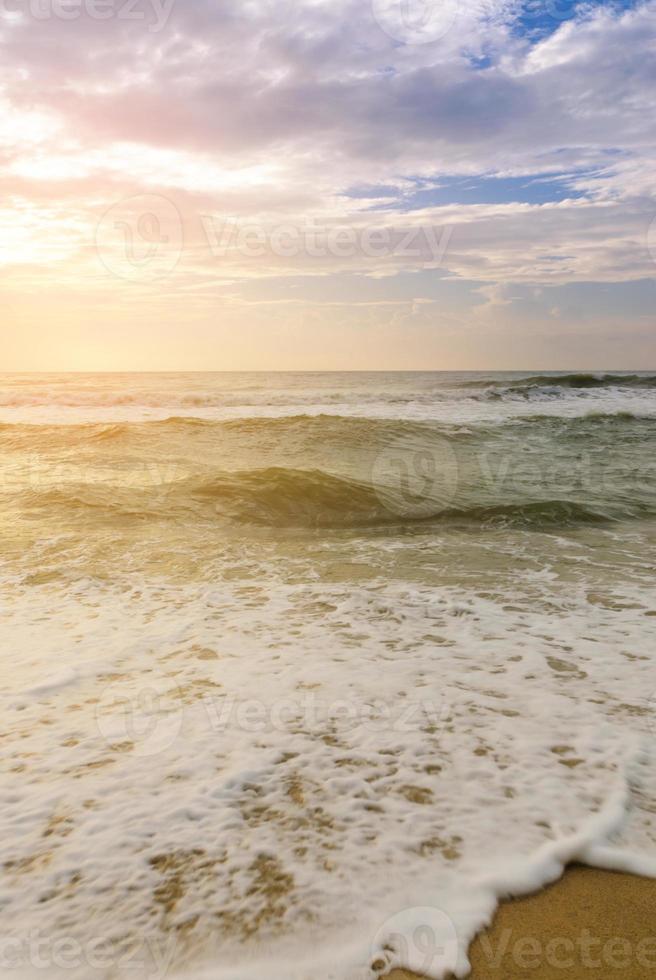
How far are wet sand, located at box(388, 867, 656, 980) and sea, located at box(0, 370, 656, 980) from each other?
0.20 feet

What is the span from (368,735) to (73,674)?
1.93 meters

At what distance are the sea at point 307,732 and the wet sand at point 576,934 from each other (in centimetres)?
6

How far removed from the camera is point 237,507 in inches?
381

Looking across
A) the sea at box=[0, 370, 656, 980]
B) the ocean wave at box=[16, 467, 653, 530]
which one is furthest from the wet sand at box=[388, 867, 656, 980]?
the ocean wave at box=[16, 467, 653, 530]

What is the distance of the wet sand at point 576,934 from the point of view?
6.93ft

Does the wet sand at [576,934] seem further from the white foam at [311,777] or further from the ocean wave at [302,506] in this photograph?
the ocean wave at [302,506]

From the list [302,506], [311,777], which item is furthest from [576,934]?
[302,506]

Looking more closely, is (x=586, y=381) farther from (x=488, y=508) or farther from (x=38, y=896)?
(x=38, y=896)

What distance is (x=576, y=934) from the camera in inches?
88.4

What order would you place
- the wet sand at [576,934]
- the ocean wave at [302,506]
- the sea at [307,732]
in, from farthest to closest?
the ocean wave at [302,506], the sea at [307,732], the wet sand at [576,934]

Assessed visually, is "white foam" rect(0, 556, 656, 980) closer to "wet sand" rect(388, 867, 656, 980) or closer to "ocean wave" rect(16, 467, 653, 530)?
"wet sand" rect(388, 867, 656, 980)

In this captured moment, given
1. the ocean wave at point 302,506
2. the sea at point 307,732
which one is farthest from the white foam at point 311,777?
the ocean wave at point 302,506

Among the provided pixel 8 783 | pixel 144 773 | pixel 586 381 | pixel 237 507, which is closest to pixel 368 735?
pixel 144 773

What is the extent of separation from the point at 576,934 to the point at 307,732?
5.03ft
